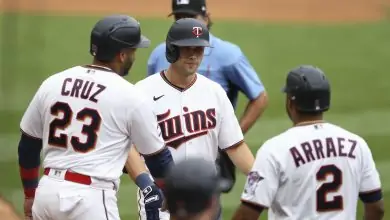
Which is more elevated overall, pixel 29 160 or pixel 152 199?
pixel 29 160

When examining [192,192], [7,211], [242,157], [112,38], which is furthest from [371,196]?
[7,211]

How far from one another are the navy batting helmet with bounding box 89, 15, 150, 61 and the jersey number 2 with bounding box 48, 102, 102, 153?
294 millimetres

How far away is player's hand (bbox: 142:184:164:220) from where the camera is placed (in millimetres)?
4129

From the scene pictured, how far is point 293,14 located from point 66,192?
31.7ft

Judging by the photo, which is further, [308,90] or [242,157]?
[242,157]

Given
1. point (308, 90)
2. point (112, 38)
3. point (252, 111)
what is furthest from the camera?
point (252, 111)

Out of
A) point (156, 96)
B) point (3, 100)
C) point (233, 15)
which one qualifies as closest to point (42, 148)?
point (156, 96)

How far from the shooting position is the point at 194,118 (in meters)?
4.52

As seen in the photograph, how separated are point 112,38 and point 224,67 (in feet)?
4.47

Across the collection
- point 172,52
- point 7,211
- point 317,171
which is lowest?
point 7,211

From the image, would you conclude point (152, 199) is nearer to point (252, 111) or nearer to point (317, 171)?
point (317, 171)

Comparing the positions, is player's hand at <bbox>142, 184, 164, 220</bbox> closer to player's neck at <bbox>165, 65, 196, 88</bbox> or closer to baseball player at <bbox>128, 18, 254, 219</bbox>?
baseball player at <bbox>128, 18, 254, 219</bbox>

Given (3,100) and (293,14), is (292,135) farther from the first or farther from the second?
(293,14)

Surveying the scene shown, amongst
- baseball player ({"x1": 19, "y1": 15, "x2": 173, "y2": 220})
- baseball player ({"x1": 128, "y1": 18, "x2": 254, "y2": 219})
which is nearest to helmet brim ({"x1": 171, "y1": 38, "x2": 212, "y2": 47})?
baseball player ({"x1": 128, "y1": 18, "x2": 254, "y2": 219})
